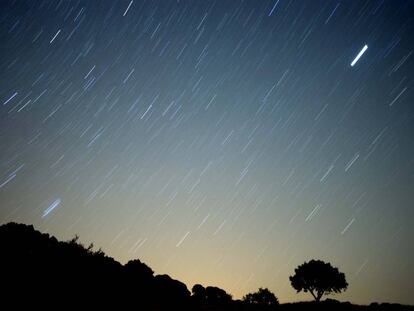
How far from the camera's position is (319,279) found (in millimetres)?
43094

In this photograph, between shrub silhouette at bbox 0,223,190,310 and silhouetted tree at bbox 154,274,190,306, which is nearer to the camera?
shrub silhouette at bbox 0,223,190,310

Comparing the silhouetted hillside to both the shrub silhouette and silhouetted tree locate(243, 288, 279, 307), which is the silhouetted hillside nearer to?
the shrub silhouette

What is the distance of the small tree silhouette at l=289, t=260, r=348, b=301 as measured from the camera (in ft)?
140

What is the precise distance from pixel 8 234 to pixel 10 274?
5035mm

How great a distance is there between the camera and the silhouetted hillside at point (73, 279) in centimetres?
1202

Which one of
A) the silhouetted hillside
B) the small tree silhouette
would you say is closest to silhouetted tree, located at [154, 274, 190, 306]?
the silhouetted hillside

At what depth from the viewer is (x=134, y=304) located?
14867 mm

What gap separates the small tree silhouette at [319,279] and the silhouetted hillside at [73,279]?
2414 centimetres

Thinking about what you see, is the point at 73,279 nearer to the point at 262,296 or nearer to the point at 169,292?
the point at 169,292

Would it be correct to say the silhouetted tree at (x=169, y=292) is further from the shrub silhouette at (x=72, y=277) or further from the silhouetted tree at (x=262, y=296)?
the silhouetted tree at (x=262, y=296)

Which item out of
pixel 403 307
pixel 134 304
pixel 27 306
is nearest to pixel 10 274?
pixel 27 306

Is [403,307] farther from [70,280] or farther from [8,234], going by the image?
[8,234]

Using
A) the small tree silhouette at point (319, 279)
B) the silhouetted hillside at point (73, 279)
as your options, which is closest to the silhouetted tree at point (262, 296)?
the small tree silhouette at point (319, 279)

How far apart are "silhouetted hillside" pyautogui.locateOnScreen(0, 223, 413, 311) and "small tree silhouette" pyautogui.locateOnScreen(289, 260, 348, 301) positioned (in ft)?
79.2
